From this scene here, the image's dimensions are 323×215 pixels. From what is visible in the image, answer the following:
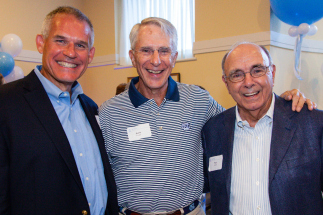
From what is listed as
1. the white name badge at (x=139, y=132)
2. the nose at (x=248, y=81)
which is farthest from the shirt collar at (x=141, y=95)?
the nose at (x=248, y=81)

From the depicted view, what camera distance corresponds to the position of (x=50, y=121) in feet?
4.41

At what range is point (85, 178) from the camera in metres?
1.46

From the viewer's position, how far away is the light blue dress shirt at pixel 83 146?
57.7 inches

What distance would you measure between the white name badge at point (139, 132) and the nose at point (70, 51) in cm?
62

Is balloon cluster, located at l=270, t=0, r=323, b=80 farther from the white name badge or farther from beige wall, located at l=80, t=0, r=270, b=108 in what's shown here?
the white name badge

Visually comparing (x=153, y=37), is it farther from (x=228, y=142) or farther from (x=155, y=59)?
(x=228, y=142)

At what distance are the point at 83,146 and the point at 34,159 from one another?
0.31 m

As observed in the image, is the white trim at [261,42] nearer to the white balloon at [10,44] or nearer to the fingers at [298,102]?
the fingers at [298,102]

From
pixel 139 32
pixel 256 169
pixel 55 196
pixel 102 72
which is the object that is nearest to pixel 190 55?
pixel 102 72

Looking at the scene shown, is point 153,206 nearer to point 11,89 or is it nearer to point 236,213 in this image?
point 236,213

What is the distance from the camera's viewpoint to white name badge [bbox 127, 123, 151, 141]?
1693 mm

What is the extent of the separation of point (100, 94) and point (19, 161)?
5.33 meters

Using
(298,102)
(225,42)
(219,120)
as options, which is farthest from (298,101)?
(225,42)

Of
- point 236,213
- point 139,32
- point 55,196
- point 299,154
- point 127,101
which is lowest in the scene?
point 236,213
